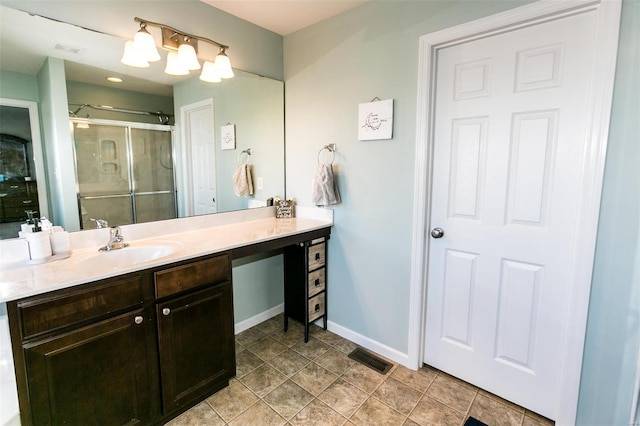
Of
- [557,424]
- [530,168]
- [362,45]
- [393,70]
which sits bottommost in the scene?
[557,424]

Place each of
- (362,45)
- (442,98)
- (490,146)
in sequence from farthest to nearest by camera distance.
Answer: (362,45)
(442,98)
(490,146)

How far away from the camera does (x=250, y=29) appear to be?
7.72 ft

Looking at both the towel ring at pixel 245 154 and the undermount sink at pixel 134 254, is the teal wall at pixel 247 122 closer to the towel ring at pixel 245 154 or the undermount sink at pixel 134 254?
the towel ring at pixel 245 154

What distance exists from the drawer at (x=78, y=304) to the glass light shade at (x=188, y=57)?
4.25 ft

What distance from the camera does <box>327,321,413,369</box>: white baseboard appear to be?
2.15 meters

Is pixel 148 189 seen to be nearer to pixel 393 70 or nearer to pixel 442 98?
pixel 393 70

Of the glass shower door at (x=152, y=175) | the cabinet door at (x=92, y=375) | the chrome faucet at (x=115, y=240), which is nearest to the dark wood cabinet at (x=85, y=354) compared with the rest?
the cabinet door at (x=92, y=375)

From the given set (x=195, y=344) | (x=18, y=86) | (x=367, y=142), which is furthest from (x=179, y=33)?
(x=195, y=344)

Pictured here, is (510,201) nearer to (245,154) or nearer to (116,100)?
(245,154)

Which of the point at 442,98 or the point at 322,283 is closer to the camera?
the point at 442,98

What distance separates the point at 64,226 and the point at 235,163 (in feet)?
3.78

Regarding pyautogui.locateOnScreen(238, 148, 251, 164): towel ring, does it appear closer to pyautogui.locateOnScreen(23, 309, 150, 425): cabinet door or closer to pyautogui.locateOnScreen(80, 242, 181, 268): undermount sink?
pyautogui.locateOnScreen(80, 242, 181, 268): undermount sink

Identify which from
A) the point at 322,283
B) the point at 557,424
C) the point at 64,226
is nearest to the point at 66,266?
the point at 64,226

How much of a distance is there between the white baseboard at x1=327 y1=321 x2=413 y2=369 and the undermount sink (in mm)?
1410
